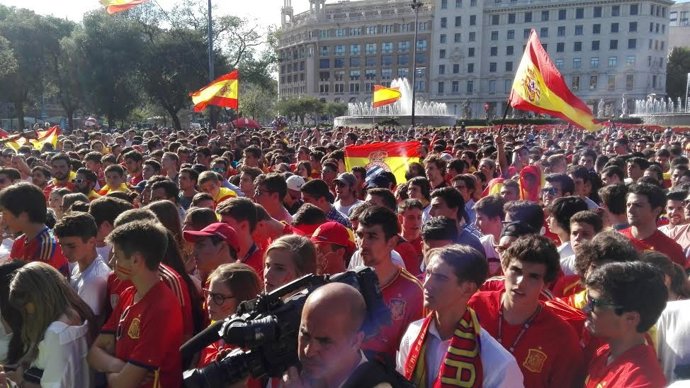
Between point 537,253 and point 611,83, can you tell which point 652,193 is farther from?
point 611,83

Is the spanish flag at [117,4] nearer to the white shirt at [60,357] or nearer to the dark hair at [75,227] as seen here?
the dark hair at [75,227]

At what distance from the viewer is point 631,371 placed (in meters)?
2.61

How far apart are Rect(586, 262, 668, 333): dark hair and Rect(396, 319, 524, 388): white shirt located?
569mm

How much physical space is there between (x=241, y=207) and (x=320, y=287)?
2.81 meters

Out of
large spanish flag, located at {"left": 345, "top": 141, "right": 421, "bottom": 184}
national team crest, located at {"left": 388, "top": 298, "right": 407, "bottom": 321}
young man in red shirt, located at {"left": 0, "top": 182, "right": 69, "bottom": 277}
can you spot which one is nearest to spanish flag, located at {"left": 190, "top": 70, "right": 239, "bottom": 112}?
large spanish flag, located at {"left": 345, "top": 141, "right": 421, "bottom": 184}

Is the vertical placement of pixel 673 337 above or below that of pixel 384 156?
below

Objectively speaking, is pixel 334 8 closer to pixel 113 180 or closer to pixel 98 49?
pixel 98 49

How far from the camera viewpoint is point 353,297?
7.04 ft

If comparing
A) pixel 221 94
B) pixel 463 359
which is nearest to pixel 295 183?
pixel 463 359

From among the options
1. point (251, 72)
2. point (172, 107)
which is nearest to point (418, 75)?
point (251, 72)

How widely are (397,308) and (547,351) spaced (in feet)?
3.08

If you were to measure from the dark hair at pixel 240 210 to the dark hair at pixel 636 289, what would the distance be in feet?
9.20

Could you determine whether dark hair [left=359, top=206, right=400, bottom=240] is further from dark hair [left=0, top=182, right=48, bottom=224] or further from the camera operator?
dark hair [left=0, top=182, right=48, bottom=224]

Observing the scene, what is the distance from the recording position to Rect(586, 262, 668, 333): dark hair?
2760 mm
